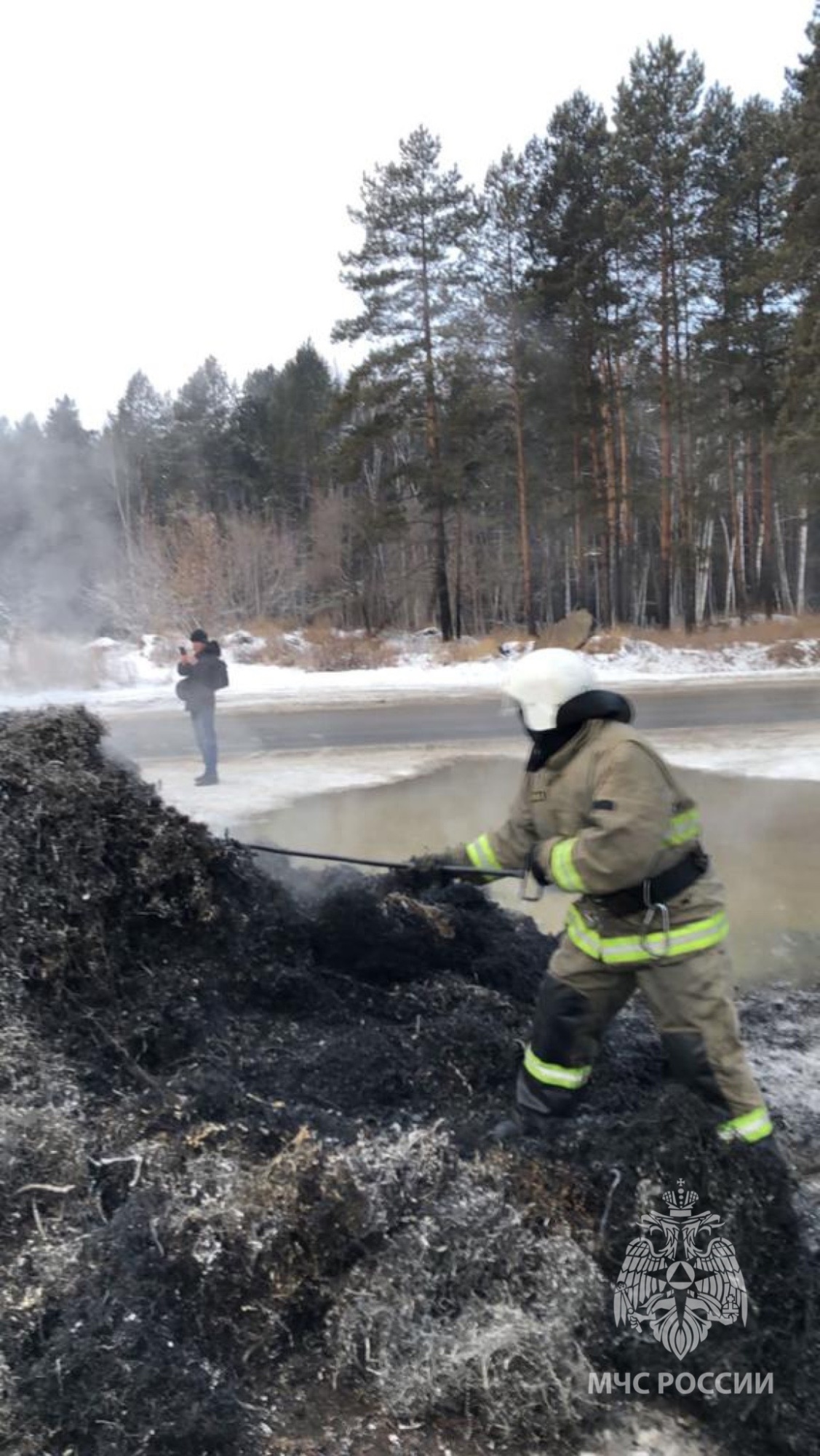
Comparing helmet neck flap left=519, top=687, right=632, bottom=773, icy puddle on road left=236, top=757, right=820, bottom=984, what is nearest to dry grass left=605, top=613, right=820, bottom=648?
icy puddle on road left=236, top=757, right=820, bottom=984

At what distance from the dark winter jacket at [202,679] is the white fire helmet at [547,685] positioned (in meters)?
7.42

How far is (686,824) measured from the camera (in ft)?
9.82

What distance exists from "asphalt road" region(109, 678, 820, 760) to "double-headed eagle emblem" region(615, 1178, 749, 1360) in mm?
9728

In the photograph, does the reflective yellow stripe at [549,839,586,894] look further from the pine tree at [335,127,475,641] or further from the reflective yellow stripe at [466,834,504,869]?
the pine tree at [335,127,475,641]

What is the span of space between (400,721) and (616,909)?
39.6 feet

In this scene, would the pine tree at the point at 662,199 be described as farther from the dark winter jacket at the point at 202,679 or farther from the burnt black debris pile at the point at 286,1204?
the burnt black debris pile at the point at 286,1204

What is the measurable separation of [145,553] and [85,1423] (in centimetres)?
2814

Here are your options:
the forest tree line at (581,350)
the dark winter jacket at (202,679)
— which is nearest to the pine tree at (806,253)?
the forest tree line at (581,350)

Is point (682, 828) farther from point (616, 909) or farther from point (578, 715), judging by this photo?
point (578, 715)

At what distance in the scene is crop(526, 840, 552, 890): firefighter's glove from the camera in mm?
3014

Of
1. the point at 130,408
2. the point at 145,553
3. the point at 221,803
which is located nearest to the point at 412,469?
the point at 145,553

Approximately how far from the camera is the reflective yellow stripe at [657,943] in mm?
2896

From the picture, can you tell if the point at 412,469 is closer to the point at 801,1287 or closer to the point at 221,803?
the point at 221,803

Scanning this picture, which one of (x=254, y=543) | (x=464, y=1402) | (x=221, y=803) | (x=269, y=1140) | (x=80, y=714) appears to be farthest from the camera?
(x=254, y=543)
